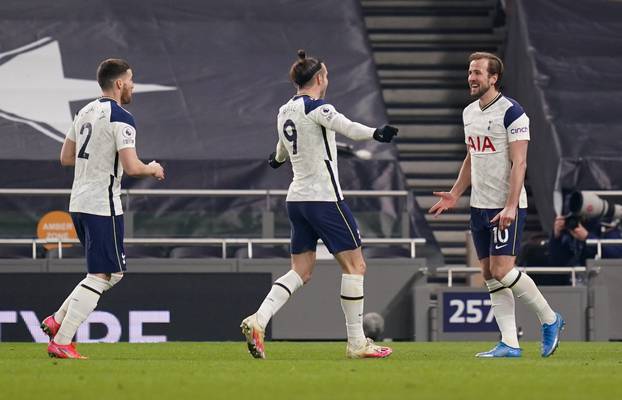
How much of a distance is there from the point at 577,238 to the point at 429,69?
6.79 metres

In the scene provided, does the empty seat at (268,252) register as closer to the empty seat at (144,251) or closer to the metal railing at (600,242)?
the empty seat at (144,251)

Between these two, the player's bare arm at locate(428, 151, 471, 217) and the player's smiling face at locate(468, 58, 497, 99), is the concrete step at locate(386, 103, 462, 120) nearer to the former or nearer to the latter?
the player's bare arm at locate(428, 151, 471, 217)

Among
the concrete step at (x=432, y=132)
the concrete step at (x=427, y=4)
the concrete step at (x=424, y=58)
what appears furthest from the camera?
the concrete step at (x=427, y=4)

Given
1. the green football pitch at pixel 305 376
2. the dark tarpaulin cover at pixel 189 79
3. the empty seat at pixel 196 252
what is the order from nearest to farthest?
the green football pitch at pixel 305 376 → the empty seat at pixel 196 252 → the dark tarpaulin cover at pixel 189 79

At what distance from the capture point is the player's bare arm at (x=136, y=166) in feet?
34.3

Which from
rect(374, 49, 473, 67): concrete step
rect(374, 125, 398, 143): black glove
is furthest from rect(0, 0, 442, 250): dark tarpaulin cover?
rect(374, 125, 398, 143): black glove

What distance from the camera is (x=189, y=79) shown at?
20031 millimetres

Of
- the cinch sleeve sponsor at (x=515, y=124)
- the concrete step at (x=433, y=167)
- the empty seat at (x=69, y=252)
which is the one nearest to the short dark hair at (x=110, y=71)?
the cinch sleeve sponsor at (x=515, y=124)

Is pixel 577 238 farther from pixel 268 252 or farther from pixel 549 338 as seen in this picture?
pixel 549 338

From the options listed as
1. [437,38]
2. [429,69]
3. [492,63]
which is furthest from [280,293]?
[437,38]

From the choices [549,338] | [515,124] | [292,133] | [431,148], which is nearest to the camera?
[292,133]

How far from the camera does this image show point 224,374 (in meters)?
8.86

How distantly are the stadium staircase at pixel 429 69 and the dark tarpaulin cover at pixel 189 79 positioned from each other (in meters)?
2.33

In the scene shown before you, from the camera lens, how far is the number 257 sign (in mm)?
16531
